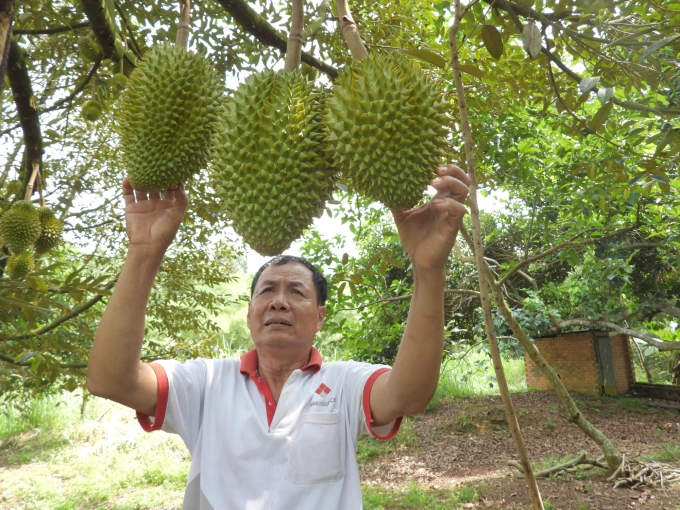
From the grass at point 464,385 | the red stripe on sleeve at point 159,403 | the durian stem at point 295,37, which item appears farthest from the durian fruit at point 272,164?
the grass at point 464,385

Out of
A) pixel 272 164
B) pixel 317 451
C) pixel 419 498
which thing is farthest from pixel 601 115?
pixel 419 498

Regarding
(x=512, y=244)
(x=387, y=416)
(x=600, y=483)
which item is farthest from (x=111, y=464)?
(x=512, y=244)

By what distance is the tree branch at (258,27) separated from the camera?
183cm

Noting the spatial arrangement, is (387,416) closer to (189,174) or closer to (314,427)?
(314,427)

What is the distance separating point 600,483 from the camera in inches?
199

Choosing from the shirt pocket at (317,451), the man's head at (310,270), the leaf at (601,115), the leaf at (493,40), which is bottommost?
the shirt pocket at (317,451)

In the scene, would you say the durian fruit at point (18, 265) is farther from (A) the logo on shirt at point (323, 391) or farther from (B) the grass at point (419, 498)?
(B) the grass at point (419, 498)

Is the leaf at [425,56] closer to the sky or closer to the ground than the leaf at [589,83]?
closer to the ground

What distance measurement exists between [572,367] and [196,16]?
995 centimetres

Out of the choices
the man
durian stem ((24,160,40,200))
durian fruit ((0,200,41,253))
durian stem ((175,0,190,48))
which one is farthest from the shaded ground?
durian stem ((175,0,190,48))

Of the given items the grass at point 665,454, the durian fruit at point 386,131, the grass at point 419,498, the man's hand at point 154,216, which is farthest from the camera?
the grass at point 665,454

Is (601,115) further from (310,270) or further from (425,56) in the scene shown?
(310,270)

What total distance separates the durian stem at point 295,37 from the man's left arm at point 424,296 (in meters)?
0.40

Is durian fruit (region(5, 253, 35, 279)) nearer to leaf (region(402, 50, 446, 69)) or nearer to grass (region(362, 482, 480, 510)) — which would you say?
leaf (region(402, 50, 446, 69))
